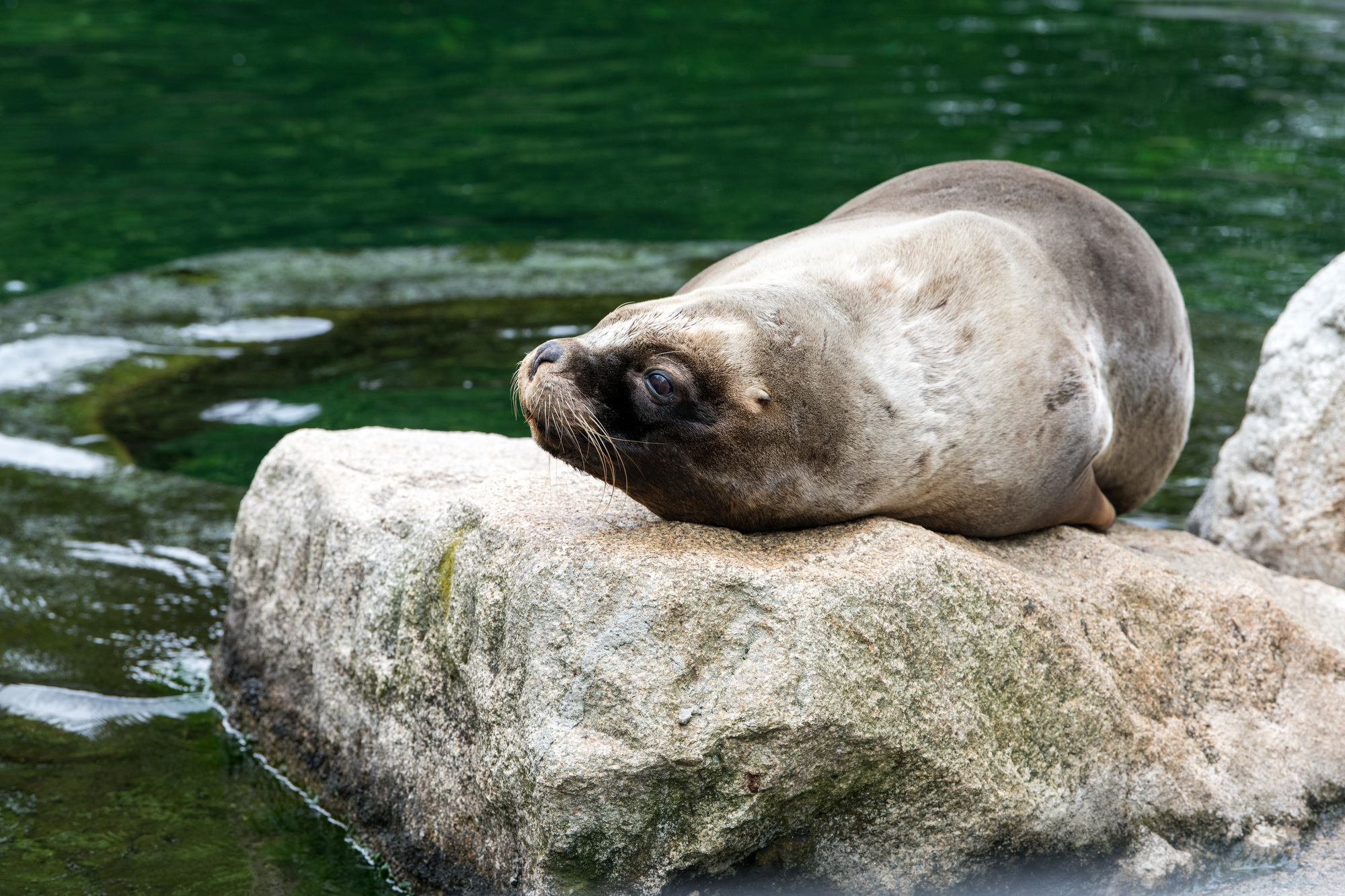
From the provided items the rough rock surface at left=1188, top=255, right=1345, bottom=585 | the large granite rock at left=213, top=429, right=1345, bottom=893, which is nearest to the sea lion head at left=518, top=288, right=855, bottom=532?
the large granite rock at left=213, top=429, right=1345, bottom=893

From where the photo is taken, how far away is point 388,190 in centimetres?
1242

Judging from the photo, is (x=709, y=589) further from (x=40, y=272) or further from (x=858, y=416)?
(x=40, y=272)

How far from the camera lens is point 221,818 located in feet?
13.3

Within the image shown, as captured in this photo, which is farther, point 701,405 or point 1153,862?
point 1153,862

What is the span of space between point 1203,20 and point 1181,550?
17818 millimetres

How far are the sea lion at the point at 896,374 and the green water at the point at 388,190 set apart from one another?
4.71 feet

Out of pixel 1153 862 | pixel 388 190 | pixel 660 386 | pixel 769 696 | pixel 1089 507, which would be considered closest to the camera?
pixel 769 696

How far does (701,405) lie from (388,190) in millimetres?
9644

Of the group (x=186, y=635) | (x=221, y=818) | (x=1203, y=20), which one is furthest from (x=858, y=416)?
(x=1203, y=20)

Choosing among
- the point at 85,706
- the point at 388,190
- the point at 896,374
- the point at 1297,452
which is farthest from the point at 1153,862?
the point at 388,190

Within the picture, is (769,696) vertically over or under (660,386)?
under

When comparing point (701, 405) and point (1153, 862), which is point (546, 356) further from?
point (1153, 862)

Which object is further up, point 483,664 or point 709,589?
point 709,589

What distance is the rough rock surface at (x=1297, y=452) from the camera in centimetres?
475
